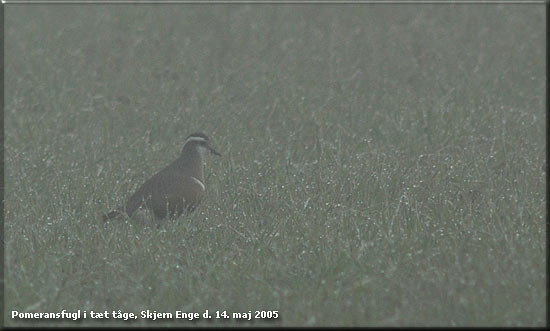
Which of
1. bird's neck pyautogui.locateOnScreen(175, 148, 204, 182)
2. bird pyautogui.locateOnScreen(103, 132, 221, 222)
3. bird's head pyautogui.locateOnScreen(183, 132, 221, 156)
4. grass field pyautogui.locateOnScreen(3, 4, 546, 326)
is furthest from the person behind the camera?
bird's head pyautogui.locateOnScreen(183, 132, 221, 156)

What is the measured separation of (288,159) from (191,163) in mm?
1263

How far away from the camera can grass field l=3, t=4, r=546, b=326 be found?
20.6 feet

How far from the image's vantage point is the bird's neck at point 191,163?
8.95 metres

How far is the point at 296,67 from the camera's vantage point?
14516 mm

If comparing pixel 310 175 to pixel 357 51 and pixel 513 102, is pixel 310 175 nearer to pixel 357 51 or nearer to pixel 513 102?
pixel 513 102

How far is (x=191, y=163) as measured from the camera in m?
9.01

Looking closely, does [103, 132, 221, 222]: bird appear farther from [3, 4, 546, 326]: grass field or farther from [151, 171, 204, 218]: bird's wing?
[3, 4, 546, 326]: grass field

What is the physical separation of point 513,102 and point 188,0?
329 inches

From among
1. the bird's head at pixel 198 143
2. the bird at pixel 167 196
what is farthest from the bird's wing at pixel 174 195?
the bird's head at pixel 198 143

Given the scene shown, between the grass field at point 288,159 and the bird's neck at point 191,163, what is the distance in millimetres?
352

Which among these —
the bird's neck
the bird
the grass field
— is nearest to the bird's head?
the bird's neck

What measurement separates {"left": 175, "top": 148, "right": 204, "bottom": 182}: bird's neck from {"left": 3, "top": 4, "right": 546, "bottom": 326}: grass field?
1.15 feet

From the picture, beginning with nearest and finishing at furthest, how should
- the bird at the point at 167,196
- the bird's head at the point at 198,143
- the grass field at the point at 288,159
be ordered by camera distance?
the grass field at the point at 288,159 < the bird at the point at 167,196 < the bird's head at the point at 198,143

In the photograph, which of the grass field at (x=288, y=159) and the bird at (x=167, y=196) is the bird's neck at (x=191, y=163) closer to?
the bird at (x=167, y=196)
